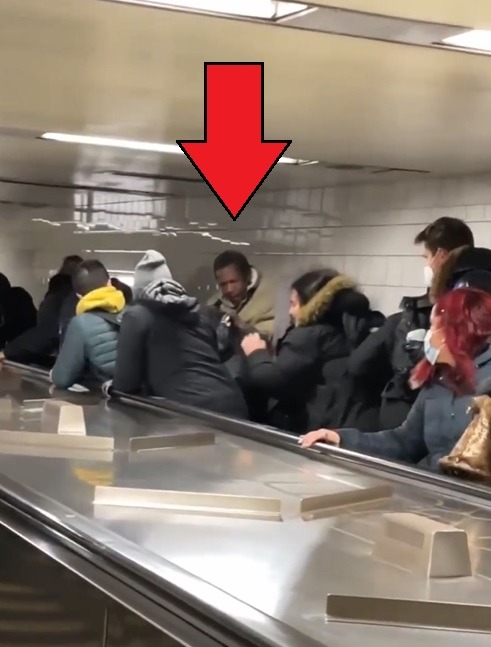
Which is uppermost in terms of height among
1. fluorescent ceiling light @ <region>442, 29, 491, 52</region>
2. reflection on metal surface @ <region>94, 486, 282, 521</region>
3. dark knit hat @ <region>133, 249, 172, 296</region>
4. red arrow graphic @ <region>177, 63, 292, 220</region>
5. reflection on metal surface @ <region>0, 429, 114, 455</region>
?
fluorescent ceiling light @ <region>442, 29, 491, 52</region>

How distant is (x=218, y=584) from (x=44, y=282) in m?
4.20

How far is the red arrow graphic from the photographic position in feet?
6.04

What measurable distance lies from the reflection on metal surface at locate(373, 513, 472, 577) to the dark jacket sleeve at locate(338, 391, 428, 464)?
0.71 metres

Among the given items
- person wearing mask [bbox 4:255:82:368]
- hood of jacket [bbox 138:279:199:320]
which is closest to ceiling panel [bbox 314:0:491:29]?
hood of jacket [bbox 138:279:199:320]

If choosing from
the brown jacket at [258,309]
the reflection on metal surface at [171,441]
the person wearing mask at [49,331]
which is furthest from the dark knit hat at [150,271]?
the reflection on metal surface at [171,441]

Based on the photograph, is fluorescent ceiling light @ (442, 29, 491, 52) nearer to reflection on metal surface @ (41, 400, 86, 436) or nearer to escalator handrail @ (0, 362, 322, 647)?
escalator handrail @ (0, 362, 322, 647)

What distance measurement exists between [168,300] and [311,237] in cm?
140

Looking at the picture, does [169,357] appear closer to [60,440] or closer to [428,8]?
[60,440]

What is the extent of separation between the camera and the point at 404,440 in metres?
1.92

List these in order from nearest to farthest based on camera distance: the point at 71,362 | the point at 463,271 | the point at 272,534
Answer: the point at 272,534
the point at 463,271
the point at 71,362

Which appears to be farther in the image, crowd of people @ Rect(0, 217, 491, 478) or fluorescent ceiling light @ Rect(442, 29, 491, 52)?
crowd of people @ Rect(0, 217, 491, 478)

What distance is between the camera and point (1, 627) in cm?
133

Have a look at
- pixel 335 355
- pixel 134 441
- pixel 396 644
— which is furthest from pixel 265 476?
pixel 335 355

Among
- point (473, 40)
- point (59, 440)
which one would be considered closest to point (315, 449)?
point (59, 440)
